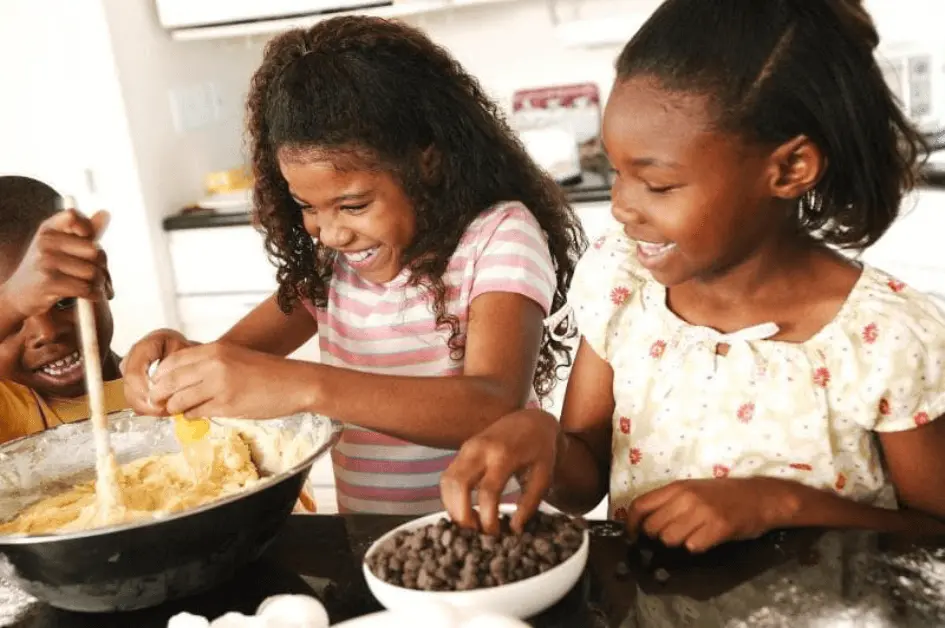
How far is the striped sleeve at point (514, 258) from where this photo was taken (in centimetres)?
127

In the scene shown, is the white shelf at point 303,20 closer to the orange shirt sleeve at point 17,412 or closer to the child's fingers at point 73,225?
the orange shirt sleeve at point 17,412

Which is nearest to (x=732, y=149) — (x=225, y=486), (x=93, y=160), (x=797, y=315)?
(x=797, y=315)

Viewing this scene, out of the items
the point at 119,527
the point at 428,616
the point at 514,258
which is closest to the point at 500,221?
the point at 514,258

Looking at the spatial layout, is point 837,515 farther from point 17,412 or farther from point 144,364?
point 17,412

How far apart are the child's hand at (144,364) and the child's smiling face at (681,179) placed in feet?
1.78

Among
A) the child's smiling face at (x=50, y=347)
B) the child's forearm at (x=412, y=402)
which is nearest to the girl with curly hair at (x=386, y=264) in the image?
the child's forearm at (x=412, y=402)

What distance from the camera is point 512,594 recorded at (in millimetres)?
786

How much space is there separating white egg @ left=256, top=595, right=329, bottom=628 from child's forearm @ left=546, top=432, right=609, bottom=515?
16.9 inches

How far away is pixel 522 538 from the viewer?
0.85m

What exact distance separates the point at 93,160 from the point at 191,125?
0.33 metres

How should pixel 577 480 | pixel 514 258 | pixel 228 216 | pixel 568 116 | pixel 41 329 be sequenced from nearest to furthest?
1. pixel 577 480
2. pixel 514 258
3. pixel 41 329
4. pixel 228 216
5. pixel 568 116

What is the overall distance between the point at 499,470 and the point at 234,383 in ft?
1.05

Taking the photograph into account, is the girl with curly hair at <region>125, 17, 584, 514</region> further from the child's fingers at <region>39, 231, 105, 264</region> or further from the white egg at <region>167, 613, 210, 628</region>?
the white egg at <region>167, 613, 210, 628</region>

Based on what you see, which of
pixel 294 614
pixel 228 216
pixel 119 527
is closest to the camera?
pixel 294 614
